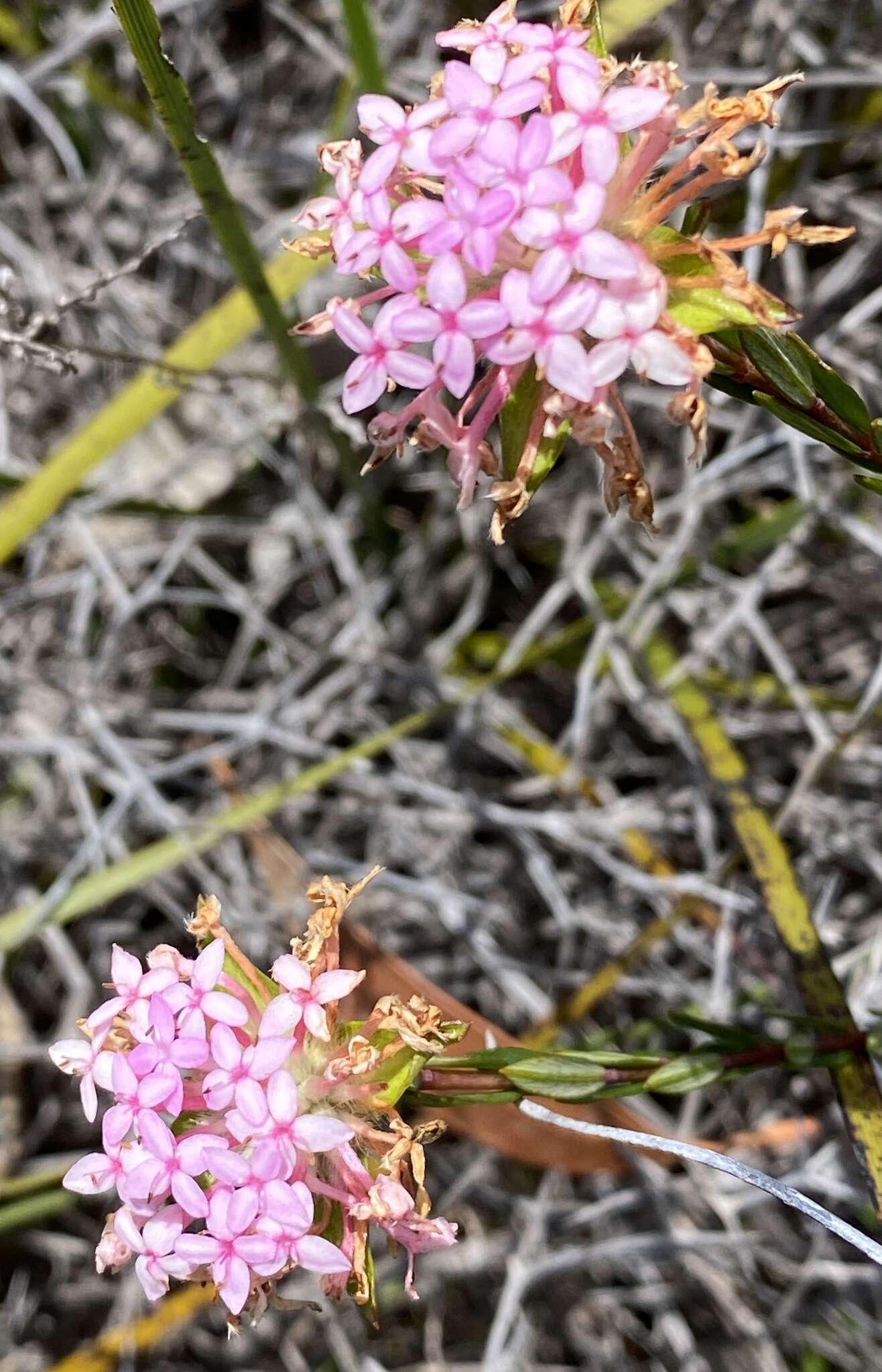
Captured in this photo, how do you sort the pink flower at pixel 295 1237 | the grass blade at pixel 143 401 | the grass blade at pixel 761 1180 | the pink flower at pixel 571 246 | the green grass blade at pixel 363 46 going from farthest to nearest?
the grass blade at pixel 143 401
the green grass blade at pixel 363 46
the grass blade at pixel 761 1180
the pink flower at pixel 295 1237
the pink flower at pixel 571 246

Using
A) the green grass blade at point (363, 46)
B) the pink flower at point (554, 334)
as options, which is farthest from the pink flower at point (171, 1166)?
the green grass blade at point (363, 46)

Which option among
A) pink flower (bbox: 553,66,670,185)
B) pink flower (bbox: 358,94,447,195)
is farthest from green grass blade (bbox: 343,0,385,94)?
pink flower (bbox: 553,66,670,185)

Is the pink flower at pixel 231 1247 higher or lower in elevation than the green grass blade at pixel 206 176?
lower

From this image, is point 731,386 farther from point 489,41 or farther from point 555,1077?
point 555,1077

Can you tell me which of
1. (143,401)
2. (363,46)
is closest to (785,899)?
(143,401)

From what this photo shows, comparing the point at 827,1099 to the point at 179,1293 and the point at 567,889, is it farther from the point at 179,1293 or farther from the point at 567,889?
the point at 179,1293

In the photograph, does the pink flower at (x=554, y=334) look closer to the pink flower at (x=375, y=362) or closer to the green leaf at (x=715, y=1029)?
the pink flower at (x=375, y=362)

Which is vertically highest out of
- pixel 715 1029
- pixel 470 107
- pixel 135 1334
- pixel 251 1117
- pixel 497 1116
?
pixel 470 107
